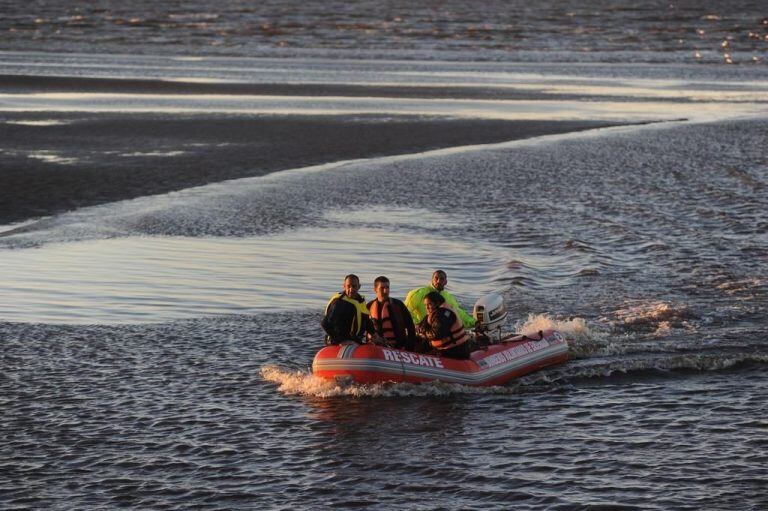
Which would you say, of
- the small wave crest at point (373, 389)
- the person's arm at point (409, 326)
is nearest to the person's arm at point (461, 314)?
the person's arm at point (409, 326)

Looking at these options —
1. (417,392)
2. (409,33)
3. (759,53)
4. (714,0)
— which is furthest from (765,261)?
(714,0)

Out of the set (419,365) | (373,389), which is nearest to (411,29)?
(419,365)

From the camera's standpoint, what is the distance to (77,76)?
76.4m

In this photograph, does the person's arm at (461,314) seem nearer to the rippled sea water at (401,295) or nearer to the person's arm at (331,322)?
the rippled sea water at (401,295)

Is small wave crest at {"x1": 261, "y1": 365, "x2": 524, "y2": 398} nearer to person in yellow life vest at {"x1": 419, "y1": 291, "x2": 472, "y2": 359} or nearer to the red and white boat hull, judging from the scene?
the red and white boat hull

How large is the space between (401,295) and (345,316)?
17.2 ft

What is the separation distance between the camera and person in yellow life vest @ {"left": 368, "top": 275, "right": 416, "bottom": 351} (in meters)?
20.7

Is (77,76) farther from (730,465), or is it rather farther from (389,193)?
(730,465)

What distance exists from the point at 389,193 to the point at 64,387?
63.2 feet

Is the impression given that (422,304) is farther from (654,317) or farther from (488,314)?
(654,317)

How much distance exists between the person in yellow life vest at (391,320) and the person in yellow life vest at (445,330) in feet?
1.17

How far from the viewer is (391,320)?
68.2 ft

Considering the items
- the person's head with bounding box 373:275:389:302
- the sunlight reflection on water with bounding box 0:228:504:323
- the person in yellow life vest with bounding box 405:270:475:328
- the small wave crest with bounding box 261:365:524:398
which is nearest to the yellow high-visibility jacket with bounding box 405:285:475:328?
the person in yellow life vest with bounding box 405:270:475:328

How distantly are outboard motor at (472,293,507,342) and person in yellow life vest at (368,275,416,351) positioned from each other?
4.71ft
